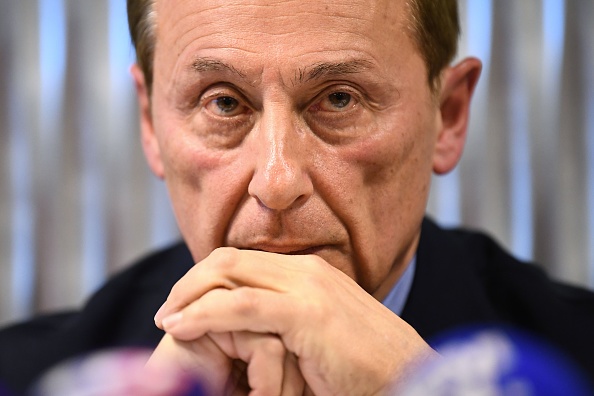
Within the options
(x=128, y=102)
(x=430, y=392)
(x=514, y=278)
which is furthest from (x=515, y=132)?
Answer: (x=430, y=392)

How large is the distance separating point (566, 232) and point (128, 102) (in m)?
1.41

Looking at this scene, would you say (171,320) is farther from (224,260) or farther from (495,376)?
(495,376)

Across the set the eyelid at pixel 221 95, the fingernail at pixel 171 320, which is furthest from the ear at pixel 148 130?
the fingernail at pixel 171 320

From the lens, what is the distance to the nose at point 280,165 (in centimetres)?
112

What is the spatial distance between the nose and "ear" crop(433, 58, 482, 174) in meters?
0.37

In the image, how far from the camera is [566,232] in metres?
2.28

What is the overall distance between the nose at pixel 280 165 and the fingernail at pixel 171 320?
8.4 inches

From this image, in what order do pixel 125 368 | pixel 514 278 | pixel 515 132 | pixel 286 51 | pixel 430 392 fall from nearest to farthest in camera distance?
1. pixel 430 392
2. pixel 125 368
3. pixel 286 51
4. pixel 514 278
5. pixel 515 132

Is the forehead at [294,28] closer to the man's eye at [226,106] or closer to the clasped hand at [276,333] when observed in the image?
the man's eye at [226,106]

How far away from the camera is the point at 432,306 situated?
1.50m

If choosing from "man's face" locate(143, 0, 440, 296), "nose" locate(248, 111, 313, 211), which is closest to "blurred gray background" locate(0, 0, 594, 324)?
"man's face" locate(143, 0, 440, 296)

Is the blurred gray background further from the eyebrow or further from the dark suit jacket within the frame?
the eyebrow

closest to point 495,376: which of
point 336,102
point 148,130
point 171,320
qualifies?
point 171,320

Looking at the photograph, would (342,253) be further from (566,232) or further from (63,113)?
(63,113)
